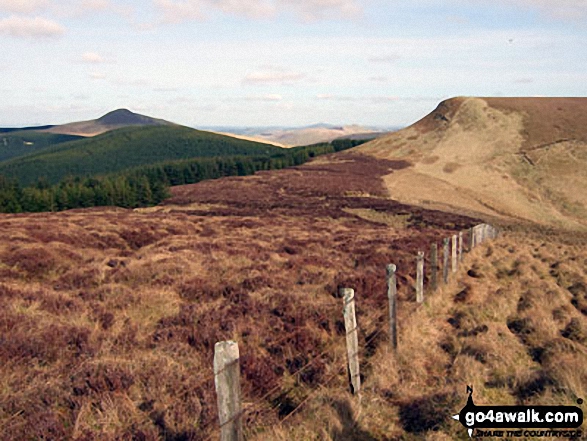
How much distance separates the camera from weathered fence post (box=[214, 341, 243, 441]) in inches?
158

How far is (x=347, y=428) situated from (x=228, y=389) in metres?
2.33

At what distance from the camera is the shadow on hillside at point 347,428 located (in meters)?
5.40

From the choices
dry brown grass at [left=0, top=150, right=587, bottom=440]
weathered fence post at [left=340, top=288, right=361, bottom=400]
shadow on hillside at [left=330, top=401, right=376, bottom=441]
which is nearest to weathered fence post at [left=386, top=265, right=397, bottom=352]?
dry brown grass at [left=0, top=150, right=587, bottom=440]

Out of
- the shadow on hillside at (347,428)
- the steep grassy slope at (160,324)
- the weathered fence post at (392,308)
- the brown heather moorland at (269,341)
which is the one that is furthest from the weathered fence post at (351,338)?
the weathered fence post at (392,308)

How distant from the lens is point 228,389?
413 cm

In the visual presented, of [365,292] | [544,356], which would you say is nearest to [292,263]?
[365,292]

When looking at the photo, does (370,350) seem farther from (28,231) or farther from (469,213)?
(469,213)

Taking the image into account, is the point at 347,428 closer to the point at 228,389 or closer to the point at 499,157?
the point at 228,389

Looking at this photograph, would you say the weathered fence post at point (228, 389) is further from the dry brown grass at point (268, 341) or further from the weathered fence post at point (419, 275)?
the weathered fence post at point (419, 275)

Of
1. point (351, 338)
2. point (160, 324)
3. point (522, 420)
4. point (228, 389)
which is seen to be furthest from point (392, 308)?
point (160, 324)

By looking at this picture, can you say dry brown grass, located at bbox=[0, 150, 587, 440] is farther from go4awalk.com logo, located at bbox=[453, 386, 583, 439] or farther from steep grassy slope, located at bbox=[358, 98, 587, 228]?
steep grassy slope, located at bbox=[358, 98, 587, 228]

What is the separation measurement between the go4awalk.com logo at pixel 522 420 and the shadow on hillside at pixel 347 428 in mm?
1279

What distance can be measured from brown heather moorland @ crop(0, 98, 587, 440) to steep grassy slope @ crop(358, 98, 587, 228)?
4513 cm

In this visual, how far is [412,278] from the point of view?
13.4 m
